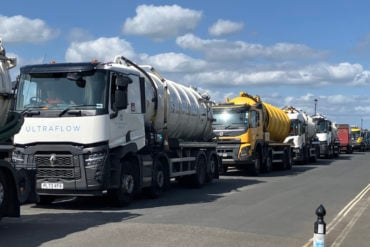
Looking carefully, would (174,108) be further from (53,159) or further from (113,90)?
(53,159)

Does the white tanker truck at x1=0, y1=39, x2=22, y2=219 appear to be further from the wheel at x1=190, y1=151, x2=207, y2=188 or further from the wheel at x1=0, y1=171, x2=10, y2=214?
the wheel at x1=190, y1=151, x2=207, y2=188

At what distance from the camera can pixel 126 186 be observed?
12859 millimetres

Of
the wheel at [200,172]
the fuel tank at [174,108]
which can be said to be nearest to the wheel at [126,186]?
the fuel tank at [174,108]

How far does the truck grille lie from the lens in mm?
11898

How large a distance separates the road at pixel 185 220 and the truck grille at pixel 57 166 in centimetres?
80

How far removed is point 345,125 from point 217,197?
46.0m

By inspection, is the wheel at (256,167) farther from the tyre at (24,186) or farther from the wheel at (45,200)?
the tyre at (24,186)

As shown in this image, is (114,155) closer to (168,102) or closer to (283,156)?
(168,102)

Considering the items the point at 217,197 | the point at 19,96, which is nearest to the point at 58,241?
the point at 19,96

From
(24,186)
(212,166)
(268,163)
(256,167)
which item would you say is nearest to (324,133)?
(268,163)

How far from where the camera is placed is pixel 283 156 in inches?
1118

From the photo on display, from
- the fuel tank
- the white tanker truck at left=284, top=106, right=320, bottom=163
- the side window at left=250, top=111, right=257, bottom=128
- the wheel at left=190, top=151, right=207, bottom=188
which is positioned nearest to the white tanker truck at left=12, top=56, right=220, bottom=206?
the fuel tank

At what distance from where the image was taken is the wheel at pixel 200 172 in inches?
702

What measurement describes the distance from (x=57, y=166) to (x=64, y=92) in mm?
1604
